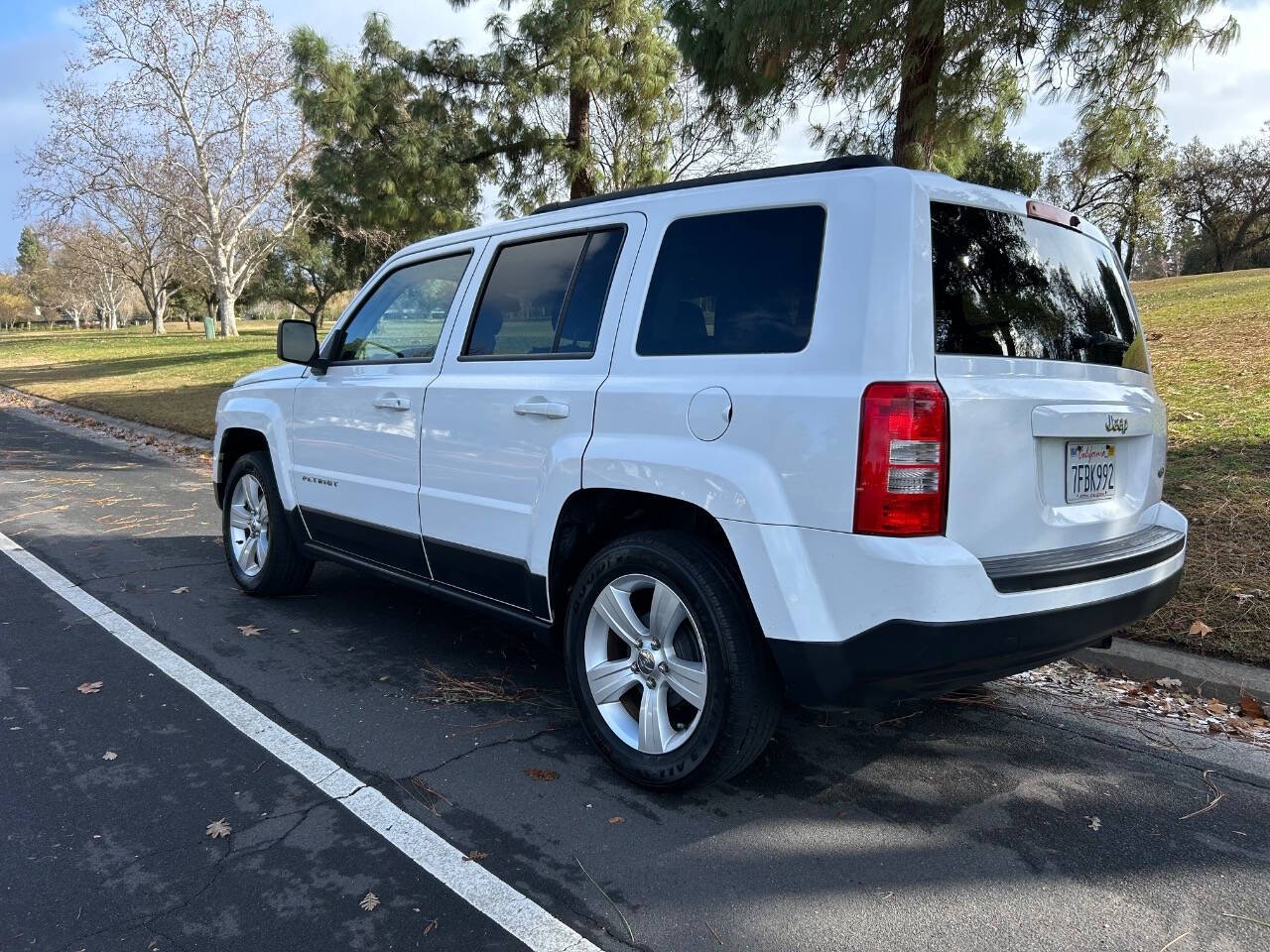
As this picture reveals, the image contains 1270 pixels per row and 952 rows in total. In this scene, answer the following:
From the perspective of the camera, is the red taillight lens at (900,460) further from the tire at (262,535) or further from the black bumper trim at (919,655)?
the tire at (262,535)

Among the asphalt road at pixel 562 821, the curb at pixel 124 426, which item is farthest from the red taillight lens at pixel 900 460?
the curb at pixel 124 426

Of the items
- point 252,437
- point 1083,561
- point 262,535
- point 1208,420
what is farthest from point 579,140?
point 1083,561

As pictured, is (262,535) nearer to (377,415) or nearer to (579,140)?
(377,415)

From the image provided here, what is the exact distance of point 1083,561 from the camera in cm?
288

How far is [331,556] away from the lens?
15.8ft

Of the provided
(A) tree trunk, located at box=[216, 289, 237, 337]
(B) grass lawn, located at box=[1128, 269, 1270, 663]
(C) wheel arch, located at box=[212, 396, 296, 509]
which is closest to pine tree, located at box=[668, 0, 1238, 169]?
(B) grass lawn, located at box=[1128, 269, 1270, 663]

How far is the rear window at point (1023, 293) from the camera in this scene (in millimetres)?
2793

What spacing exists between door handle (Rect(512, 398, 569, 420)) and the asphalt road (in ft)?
4.21

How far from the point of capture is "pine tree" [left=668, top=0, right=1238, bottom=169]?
20.8 feet

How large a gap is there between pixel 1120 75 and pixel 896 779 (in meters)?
6.06

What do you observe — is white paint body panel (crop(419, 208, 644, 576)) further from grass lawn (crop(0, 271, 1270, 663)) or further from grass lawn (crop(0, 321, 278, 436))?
grass lawn (crop(0, 321, 278, 436))

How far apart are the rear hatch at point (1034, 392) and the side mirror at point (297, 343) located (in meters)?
3.33

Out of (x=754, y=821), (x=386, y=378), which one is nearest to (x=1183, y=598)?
(x=754, y=821)

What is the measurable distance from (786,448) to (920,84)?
18.2 feet
